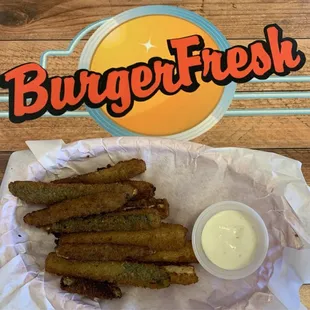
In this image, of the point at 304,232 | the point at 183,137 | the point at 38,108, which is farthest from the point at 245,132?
the point at 38,108

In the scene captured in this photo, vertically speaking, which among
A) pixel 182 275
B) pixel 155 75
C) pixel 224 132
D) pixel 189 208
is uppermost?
pixel 155 75

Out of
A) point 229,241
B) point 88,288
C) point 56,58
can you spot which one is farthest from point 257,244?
point 56,58

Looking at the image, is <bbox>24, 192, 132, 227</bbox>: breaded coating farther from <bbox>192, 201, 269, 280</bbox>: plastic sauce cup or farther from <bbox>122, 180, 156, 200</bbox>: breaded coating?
<bbox>192, 201, 269, 280</bbox>: plastic sauce cup

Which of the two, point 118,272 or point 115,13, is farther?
point 115,13

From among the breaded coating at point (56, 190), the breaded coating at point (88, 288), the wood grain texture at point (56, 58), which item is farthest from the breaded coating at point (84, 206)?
the wood grain texture at point (56, 58)

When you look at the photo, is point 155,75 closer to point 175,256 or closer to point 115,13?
point 115,13

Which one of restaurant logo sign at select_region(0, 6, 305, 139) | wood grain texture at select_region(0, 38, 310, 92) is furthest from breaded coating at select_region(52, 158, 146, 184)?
wood grain texture at select_region(0, 38, 310, 92)

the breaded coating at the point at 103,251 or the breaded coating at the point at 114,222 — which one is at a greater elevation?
the breaded coating at the point at 114,222

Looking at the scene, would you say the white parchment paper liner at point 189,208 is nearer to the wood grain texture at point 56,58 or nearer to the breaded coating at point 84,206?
the breaded coating at point 84,206
